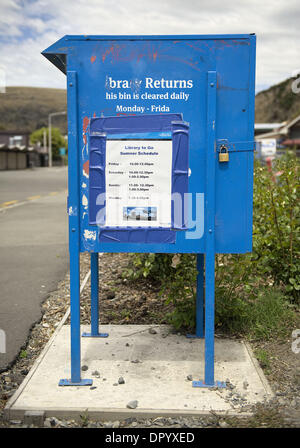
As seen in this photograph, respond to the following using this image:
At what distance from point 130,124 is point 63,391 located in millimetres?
1731

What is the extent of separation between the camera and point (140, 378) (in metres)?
3.29

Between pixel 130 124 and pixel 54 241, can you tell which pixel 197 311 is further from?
pixel 54 241

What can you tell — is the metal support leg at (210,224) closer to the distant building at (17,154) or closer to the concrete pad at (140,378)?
the concrete pad at (140,378)

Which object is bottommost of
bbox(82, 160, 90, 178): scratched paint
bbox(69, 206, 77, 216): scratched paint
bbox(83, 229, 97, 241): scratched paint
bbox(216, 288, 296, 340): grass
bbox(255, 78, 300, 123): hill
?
bbox(216, 288, 296, 340): grass

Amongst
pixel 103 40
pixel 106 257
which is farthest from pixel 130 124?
pixel 106 257

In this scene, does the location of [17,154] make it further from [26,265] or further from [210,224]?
[210,224]

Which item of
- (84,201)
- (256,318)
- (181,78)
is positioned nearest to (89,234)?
(84,201)

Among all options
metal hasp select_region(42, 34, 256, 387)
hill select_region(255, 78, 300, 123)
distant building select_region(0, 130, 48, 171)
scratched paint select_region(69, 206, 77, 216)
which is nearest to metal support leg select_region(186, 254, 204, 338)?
metal hasp select_region(42, 34, 256, 387)

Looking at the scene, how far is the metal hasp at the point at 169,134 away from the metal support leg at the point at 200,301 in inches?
29.5

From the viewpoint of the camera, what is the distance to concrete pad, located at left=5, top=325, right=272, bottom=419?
9.53 feet

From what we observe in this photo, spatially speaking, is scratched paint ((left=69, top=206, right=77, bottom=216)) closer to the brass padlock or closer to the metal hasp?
the metal hasp

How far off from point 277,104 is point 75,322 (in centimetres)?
12082

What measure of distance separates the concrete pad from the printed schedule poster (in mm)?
1035

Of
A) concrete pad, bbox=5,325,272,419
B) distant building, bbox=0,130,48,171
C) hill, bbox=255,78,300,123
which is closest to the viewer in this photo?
concrete pad, bbox=5,325,272,419
